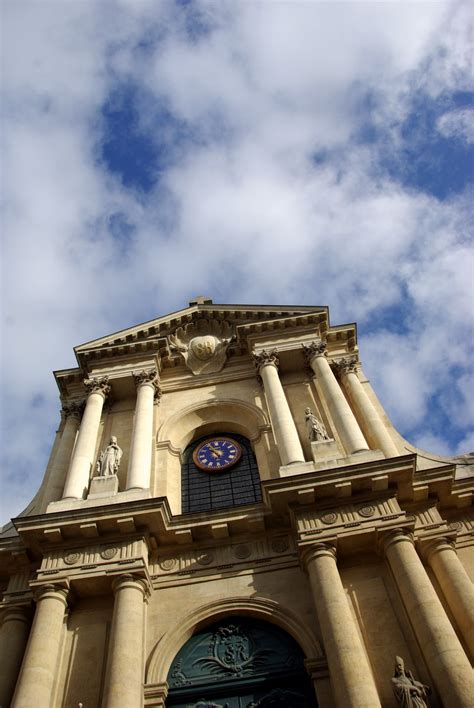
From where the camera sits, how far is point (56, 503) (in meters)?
17.4

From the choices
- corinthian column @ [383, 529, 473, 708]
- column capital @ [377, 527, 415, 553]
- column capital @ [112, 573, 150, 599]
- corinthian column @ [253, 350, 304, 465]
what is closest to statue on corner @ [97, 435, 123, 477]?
column capital @ [112, 573, 150, 599]

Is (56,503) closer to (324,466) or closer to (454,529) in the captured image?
(324,466)

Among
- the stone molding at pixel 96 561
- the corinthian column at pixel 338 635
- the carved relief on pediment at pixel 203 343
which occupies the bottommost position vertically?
the corinthian column at pixel 338 635

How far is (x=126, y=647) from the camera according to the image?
13.5 meters

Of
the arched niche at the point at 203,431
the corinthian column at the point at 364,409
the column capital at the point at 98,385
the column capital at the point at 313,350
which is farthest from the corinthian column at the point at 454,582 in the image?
the column capital at the point at 98,385

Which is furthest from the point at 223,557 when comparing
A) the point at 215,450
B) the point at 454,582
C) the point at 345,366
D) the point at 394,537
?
the point at 345,366

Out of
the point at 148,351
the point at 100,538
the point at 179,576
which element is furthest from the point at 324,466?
the point at 148,351

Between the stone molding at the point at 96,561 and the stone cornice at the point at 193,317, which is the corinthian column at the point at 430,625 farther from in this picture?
the stone cornice at the point at 193,317

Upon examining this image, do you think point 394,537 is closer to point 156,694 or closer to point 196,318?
point 156,694

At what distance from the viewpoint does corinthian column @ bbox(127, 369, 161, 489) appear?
719 inches

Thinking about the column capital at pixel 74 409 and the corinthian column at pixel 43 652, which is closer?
the corinthian column at pixel 43 652

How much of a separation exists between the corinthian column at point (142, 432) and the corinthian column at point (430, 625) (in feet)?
24.6

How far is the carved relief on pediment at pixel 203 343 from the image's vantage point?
2438 centimetres

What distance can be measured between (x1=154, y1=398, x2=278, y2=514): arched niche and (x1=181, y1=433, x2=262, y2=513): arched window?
1.16ft
